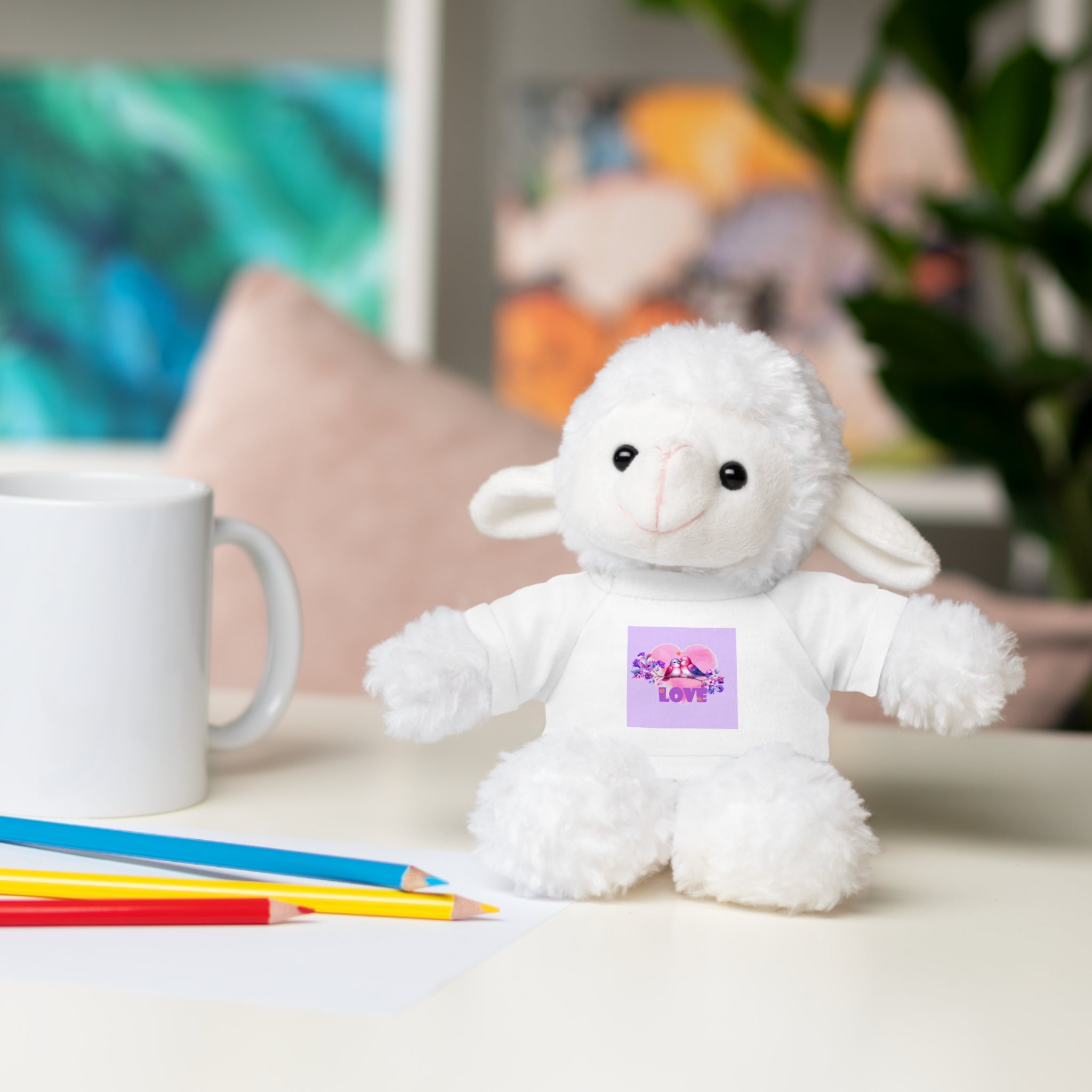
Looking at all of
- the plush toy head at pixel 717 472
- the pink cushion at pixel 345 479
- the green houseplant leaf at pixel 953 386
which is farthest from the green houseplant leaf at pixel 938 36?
the plush toy head at pixel 717 472

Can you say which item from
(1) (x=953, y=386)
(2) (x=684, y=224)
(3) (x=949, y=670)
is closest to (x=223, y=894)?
(3) (x=949, y=670)

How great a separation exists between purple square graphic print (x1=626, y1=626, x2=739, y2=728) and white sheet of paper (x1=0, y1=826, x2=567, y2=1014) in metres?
0.07

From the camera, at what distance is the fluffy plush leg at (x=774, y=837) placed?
418mm

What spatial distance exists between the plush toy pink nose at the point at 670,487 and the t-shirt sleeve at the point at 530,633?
4 cm

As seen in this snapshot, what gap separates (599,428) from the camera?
0.47 meters

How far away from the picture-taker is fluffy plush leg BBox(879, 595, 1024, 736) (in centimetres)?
45

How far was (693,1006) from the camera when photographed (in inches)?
14.3

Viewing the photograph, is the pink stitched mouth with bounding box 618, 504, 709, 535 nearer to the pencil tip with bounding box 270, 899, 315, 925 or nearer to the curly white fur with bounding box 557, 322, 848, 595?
the curly white fur with bounding box 557, 322, 848, 595

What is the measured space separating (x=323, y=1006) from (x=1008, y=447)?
1.10 metres

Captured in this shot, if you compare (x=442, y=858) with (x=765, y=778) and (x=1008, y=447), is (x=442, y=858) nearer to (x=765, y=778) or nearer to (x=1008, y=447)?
(x=765, y=778)

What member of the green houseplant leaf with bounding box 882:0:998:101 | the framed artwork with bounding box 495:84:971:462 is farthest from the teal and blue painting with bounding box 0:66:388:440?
the green houseplant leaf with bounding box 882:0:998:101

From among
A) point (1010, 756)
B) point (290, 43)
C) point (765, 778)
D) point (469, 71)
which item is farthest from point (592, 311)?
point (765, 778)

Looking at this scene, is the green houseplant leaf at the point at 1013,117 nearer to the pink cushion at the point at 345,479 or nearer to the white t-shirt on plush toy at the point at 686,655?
the pink cushion at the point at 345,479

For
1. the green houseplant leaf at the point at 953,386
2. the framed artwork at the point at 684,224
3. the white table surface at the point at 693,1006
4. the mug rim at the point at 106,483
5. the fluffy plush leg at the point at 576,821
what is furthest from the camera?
the framed artwork at the point at 684,224
